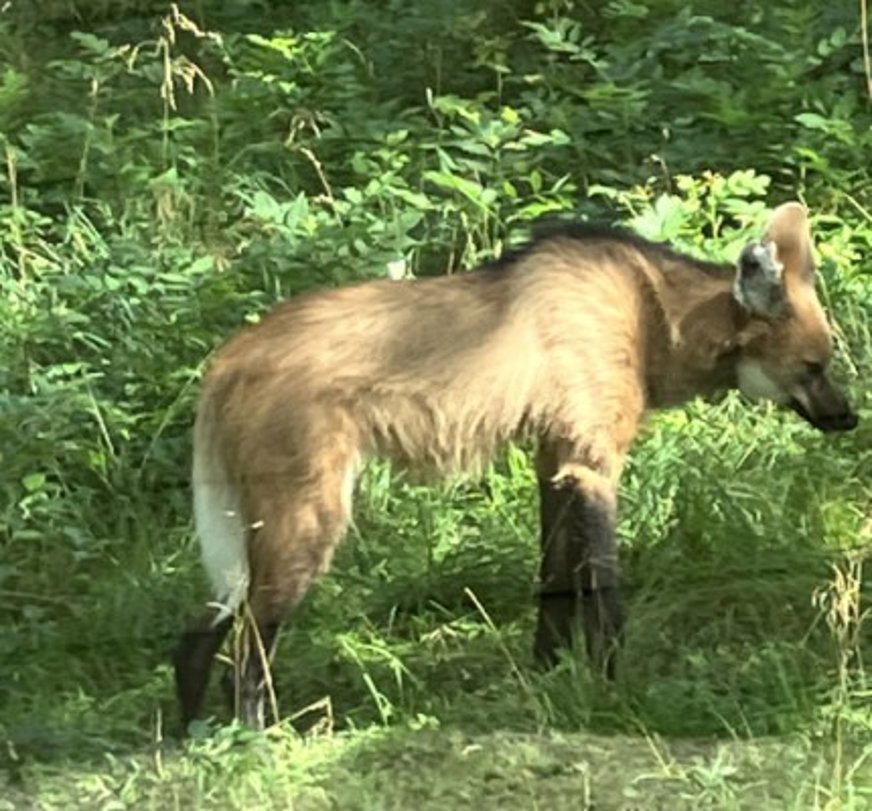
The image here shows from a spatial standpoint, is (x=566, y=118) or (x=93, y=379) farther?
(x=566, y=118)

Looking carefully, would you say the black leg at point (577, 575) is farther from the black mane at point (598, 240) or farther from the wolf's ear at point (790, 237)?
the wolf's ear at point (790, 237)

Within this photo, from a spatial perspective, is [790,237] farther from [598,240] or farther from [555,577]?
[555,577]

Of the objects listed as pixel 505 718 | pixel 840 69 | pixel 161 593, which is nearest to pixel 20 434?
pixel 161 593

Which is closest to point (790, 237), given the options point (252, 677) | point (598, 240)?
point (598, 240)

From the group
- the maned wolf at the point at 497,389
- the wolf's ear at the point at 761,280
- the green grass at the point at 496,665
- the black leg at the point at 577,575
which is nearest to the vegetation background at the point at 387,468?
the green grass at the point at 496,665

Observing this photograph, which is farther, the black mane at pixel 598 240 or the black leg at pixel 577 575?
the black mane at pixel 598 240

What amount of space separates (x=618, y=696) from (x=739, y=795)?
555 millimetres

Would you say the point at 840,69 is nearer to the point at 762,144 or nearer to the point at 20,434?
the point at 762,144

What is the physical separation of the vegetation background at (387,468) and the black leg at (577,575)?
115 millimetres

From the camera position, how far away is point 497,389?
177 inches

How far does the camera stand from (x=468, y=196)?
20.3 ft

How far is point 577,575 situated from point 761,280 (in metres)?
0.84

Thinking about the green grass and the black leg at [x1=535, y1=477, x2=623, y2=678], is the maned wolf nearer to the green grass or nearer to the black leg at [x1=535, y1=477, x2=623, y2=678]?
the black leg at [x1=535, y1=477, x2=623, y2=678]

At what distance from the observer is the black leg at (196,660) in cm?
431
